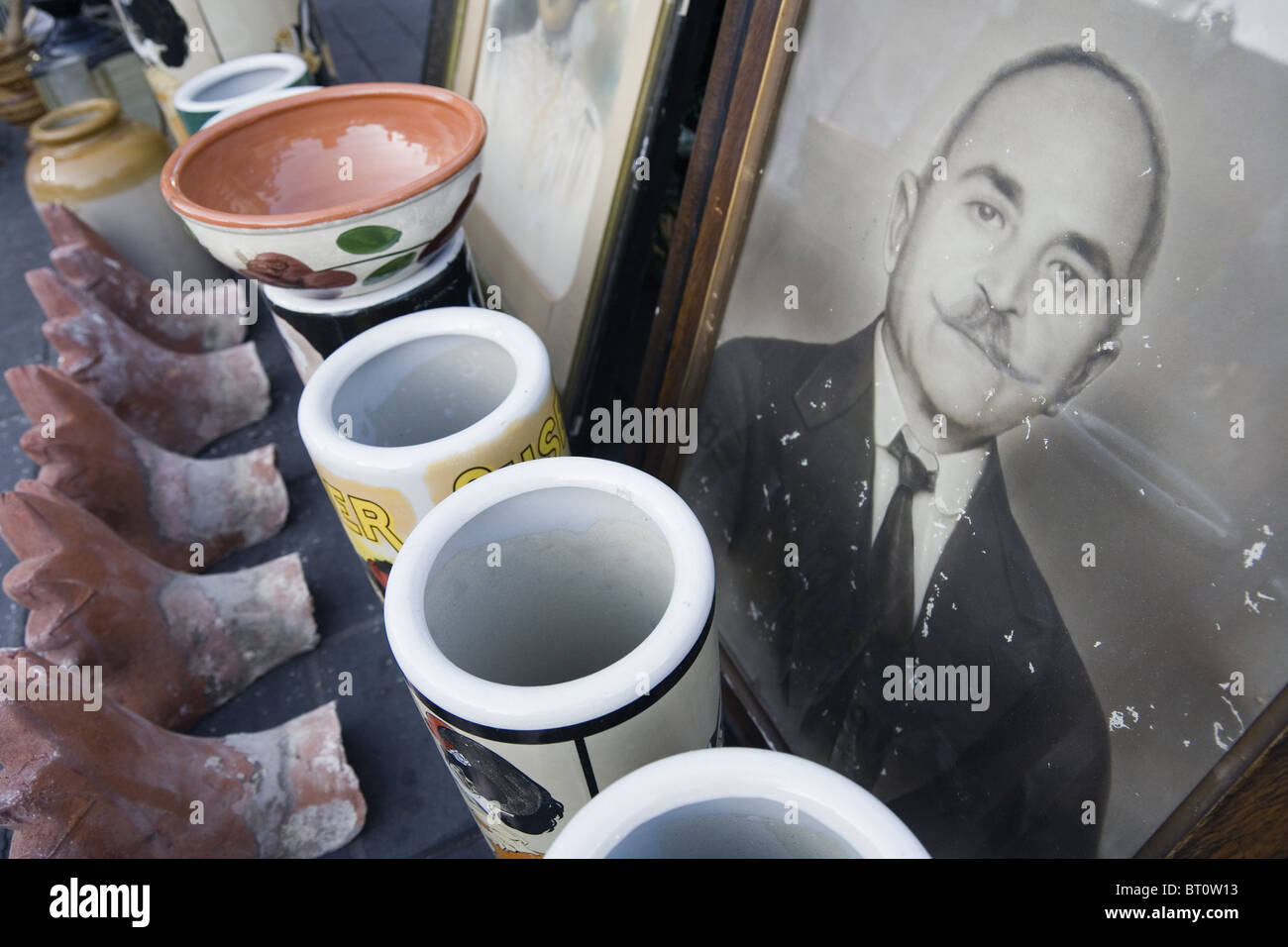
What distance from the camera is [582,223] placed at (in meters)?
1.04

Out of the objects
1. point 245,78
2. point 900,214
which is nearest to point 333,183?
point 245,78

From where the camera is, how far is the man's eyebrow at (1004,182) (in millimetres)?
501

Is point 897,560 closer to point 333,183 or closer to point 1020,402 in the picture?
point 1020,402

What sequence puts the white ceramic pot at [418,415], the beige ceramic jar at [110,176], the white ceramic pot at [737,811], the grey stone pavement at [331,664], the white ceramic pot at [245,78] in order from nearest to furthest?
the white ceramic pot at [737,811] → the white ceramic pot at [418,415] → the grey stone pavement at [331,664] → the white ceramic pot at [245,78] → the beige ceramic jar at [110,176]

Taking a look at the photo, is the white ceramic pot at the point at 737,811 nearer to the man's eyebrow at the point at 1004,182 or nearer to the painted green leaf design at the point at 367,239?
the man's eyebrow at the point at 1004,182

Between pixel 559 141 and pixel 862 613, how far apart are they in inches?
28.5

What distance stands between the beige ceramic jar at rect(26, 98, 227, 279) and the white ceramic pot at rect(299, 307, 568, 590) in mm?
1139

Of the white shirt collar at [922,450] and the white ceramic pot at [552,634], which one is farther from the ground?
the white shirt collar at [922,450]

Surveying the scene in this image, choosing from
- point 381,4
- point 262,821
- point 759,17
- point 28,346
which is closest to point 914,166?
point 759,17

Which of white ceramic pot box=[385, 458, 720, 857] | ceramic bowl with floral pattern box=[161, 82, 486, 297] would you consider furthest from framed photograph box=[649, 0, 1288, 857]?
ceramic bowl with floral pattern box=[161, 82, 486, 297]

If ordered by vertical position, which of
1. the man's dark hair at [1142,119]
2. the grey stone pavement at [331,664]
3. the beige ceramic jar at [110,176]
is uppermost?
the man's dark hair at [1142,119]

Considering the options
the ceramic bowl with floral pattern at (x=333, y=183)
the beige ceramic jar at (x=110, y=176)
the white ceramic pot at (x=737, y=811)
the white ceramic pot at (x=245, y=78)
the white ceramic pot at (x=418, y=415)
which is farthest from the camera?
the beige ceramic jar at (x=110, y=176)

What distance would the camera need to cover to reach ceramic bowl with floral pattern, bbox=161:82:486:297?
785 mm

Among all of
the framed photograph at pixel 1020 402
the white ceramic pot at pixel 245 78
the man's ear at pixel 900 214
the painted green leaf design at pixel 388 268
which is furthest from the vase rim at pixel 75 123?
the man's ear at pixel 900 214
